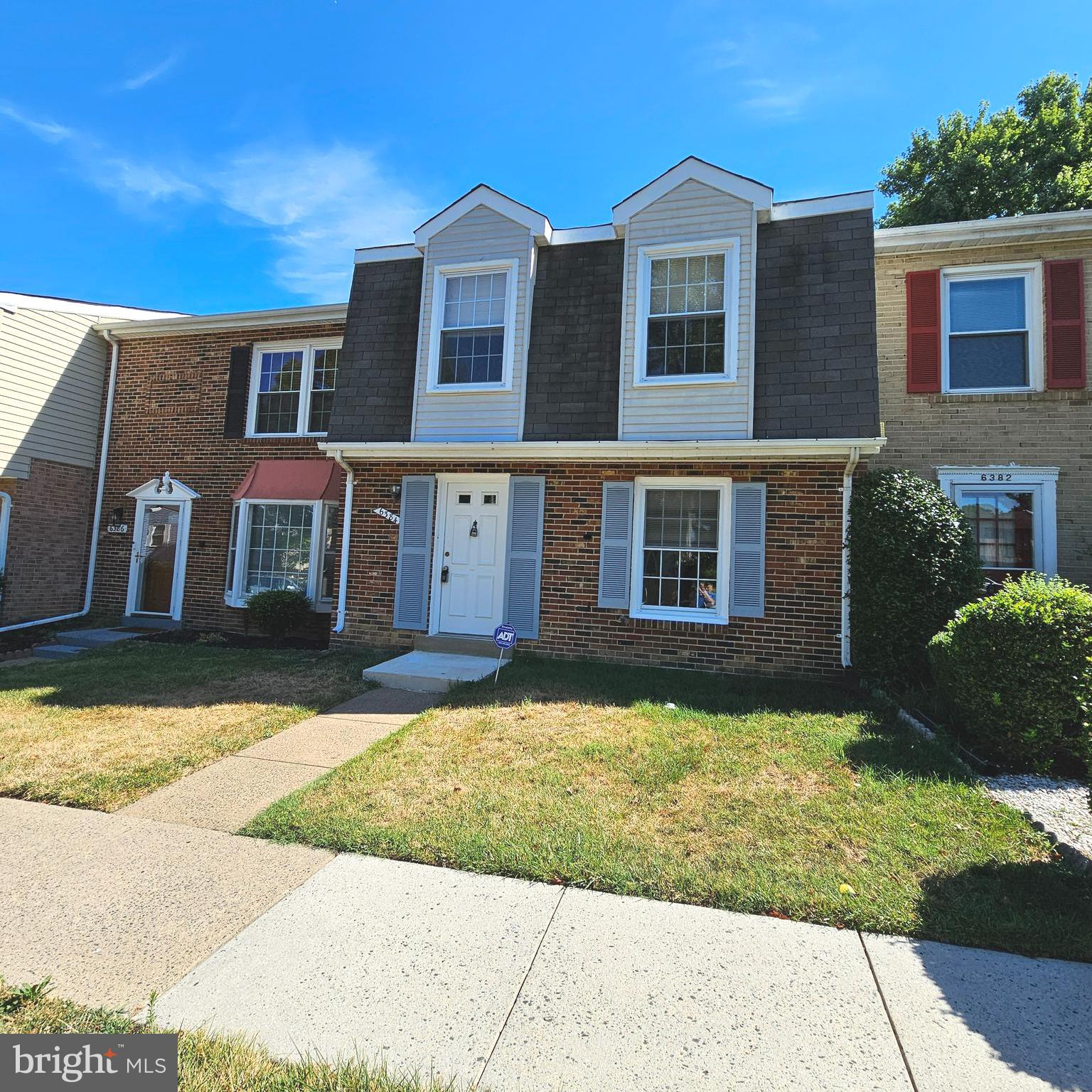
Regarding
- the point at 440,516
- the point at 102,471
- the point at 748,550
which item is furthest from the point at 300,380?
the point at 748,550

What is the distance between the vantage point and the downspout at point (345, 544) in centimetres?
958

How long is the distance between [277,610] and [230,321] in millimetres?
5548

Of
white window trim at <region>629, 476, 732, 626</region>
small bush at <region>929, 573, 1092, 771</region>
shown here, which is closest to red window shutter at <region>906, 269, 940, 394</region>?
white window trim at <region>629, 476, 732, 626</region>

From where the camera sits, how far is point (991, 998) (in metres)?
2.51

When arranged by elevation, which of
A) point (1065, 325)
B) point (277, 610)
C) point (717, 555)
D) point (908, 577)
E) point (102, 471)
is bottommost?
point (277, 610)

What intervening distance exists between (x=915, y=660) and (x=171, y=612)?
38.9ft

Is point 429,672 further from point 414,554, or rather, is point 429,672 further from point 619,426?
point 619,426

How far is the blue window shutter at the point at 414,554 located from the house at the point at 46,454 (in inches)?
287

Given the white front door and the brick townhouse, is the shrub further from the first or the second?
the white front door

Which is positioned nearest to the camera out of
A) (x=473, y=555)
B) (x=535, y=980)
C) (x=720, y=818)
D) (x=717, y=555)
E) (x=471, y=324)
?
(x=535, y=980)

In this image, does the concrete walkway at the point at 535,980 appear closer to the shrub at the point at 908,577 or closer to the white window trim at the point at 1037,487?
the shrub at the point at 908,577

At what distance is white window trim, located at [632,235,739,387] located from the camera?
8.20 metres

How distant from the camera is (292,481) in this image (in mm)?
11125

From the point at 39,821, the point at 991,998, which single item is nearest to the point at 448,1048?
the point at 991,998
